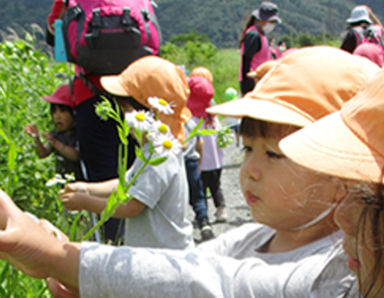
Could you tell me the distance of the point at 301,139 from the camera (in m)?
0.93

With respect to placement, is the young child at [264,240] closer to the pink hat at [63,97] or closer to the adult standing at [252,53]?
the pink hat at [63,97]

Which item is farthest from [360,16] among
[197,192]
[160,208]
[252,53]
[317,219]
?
[317,219]

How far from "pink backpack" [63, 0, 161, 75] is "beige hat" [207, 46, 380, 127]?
1625 millimetres

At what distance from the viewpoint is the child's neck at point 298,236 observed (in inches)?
48.5

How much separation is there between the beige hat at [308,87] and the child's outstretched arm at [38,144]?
6.29 ft

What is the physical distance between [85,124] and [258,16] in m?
3.31

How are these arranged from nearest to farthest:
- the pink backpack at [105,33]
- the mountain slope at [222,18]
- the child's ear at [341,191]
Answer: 1. the child's ear at [341,191]
2. the pink backpack at [105,33]
3. the mountain slope at [222,18]

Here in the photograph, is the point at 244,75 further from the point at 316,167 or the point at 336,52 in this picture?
the point at 316,167

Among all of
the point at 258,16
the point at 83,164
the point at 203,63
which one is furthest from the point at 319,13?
the point at 83,164

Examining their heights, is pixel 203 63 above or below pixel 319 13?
above

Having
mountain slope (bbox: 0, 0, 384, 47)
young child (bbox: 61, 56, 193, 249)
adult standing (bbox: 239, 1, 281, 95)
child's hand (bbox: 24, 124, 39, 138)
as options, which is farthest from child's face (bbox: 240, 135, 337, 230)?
mountain slope (bbox: 0, 0, 384, 47)

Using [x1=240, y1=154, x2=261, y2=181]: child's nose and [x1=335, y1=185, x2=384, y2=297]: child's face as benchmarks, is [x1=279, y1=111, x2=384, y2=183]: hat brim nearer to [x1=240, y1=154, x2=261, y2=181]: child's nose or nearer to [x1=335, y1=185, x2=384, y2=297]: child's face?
[x1=335, y1=185, x2=384, y2=297]: child's face

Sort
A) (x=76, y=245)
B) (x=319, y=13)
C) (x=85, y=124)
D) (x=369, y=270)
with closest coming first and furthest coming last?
(x=369, y=270) → (x=76, y=245) → (x=85, y=124) → (x=319, y=13)

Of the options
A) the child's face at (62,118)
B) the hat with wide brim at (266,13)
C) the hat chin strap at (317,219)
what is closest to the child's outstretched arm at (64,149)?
the child's face at (62,118)
